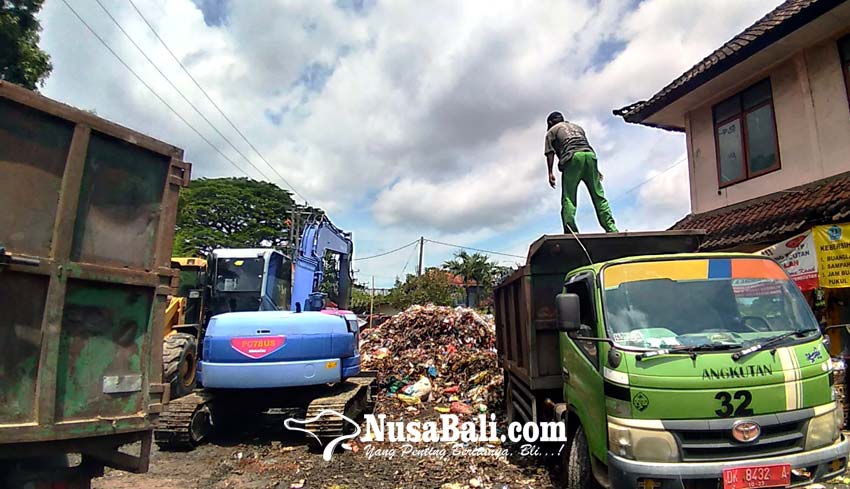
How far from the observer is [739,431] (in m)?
3.26

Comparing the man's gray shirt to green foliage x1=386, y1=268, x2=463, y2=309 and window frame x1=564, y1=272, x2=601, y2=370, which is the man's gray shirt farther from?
green foliage x1=386, y1=268, x2=463, y2=309

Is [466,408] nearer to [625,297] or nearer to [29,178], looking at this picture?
[625,297]

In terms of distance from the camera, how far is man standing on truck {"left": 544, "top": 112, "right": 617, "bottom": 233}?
21.6ft

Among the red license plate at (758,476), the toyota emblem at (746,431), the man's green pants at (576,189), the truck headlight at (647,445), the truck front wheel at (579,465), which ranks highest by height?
the man's green pants at (576,189)

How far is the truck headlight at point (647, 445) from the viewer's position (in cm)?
325

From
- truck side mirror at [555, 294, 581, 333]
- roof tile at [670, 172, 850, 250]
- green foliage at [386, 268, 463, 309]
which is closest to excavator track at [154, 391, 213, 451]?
truck side mirror at [555, 294, 581, 333]

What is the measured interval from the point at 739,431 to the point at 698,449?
0.28 m

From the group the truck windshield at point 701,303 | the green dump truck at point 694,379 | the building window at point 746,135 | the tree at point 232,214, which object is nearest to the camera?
the green dump truck at point 694,379

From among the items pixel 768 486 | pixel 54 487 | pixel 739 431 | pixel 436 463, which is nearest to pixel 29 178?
pixel 54 487

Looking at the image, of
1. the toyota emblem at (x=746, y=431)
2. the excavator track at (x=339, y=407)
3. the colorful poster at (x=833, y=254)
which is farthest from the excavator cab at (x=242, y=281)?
the colorful poster at (x=833, y=254)

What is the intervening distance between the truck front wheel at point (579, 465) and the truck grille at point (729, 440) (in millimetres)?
887

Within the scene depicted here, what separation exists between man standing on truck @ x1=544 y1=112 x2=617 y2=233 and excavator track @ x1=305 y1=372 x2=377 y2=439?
3720 millimetres
